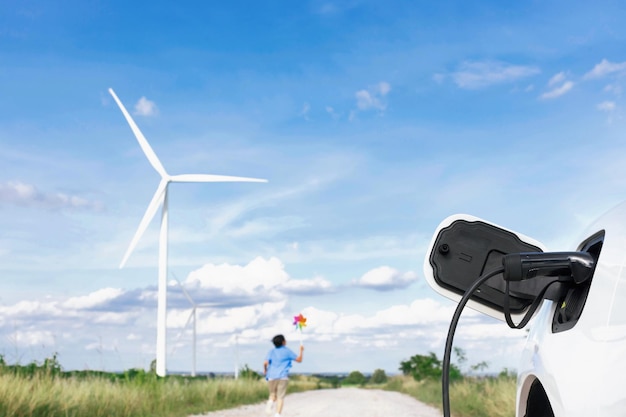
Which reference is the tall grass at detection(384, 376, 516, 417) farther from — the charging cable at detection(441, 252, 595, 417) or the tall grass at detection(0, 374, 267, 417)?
the charging cable at detection(441, 252, 595, 417)

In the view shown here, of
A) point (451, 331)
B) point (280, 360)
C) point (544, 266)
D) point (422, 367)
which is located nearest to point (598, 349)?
point (544, 266)

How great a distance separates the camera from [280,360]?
49.2ft

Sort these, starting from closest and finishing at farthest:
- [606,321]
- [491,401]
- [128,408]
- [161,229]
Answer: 1. [606,321]
2. [491,401]
3. [128,408]
4. [161,229]

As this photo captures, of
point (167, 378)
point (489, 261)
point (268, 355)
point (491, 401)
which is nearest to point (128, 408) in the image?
point (268, 355)

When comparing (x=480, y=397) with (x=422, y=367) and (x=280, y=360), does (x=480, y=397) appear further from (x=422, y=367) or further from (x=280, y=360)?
(x=422, y=367)

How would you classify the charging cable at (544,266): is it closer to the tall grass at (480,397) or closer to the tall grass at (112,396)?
the tall grass at (112,396)

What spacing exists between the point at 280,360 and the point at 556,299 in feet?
44.0

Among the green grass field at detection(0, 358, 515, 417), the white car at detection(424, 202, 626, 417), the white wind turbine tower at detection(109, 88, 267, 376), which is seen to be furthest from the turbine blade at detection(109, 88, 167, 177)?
the white car at detection(424, 202, 626, 417)

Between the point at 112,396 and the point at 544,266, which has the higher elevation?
the point at 544,266

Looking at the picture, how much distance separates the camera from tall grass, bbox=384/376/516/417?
13.3 m

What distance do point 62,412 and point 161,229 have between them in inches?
501

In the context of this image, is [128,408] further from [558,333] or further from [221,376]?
[558,333]

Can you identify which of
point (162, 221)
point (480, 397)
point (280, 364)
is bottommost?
point (480, 397)

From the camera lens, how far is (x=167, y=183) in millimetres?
24844
